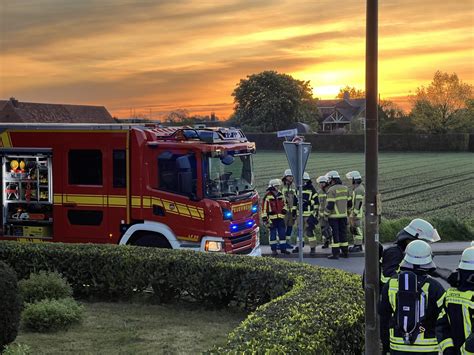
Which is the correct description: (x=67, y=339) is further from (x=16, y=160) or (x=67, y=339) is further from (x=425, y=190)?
(x=425, y=190)

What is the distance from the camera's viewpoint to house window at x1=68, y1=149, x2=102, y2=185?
1127 cm

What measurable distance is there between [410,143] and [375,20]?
7476 centimetres

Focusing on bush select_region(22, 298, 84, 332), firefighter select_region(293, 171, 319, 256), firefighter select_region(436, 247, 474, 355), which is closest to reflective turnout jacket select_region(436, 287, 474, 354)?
firefighter select_region(436, 247, 474, 355)

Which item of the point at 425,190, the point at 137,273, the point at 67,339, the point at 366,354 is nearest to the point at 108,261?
the point at 137,273

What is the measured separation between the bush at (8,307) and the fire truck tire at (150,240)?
5081mm

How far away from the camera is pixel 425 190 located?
33.9 meters

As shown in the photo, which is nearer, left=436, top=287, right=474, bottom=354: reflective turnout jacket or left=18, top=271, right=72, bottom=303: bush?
left=436, top=287, right=474, bottom=354: reflective turnout jacket

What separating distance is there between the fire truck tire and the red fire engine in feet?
0.06

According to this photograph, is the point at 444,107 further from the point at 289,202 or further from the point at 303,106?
the point at 289,202

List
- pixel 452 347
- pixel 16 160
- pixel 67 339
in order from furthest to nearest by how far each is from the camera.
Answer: pixel 16 160
pixel 67 339
pixel 452 347

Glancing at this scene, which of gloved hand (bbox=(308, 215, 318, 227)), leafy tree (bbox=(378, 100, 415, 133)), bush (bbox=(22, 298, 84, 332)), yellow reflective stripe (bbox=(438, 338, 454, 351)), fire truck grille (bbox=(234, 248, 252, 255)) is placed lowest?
bush (bbox=(22, 298, 84, 332))

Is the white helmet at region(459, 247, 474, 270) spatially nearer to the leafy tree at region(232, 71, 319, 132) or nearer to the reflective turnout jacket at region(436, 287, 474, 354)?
the reflective turnout jacket at region(436, 287, 474, 354)

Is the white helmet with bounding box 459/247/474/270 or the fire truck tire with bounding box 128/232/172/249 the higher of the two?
the white helmet with bounding box 459/247/474/270

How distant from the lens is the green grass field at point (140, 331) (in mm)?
7234
